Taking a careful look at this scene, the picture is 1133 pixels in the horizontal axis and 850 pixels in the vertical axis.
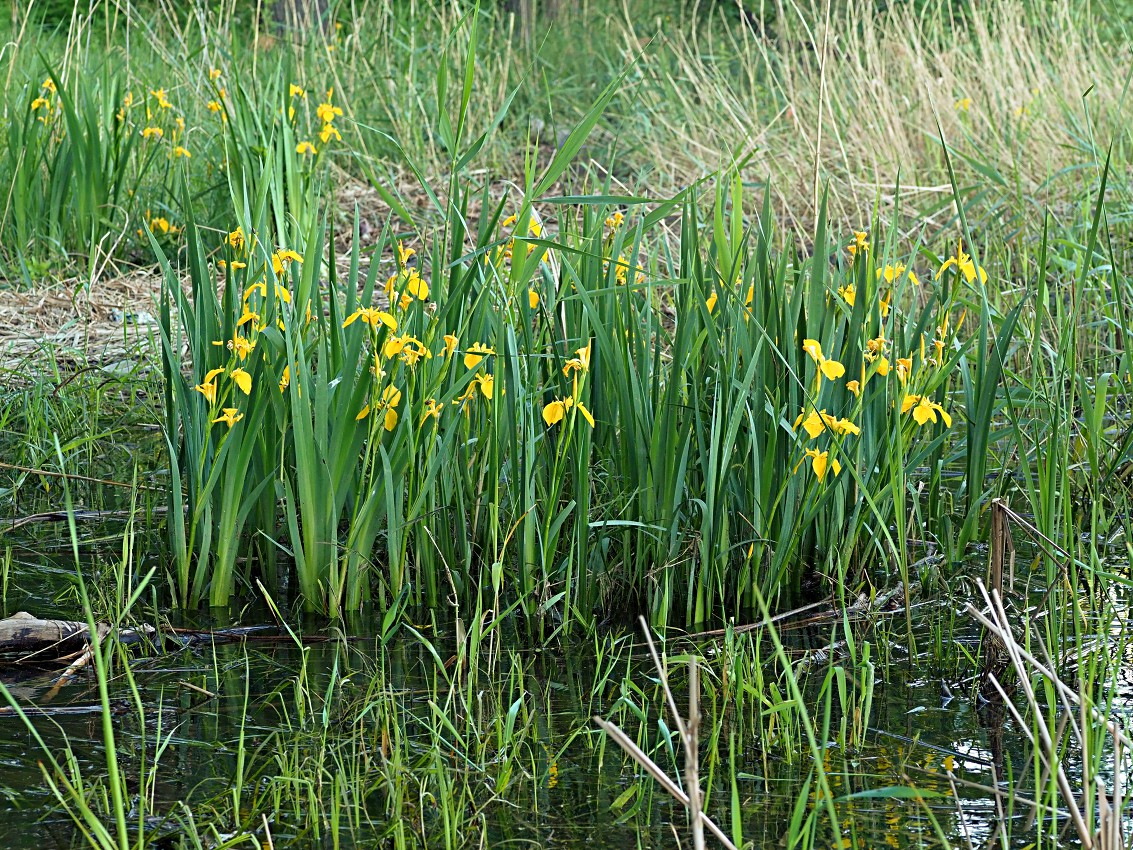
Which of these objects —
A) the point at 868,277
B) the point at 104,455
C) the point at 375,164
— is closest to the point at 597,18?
the point at 375,164

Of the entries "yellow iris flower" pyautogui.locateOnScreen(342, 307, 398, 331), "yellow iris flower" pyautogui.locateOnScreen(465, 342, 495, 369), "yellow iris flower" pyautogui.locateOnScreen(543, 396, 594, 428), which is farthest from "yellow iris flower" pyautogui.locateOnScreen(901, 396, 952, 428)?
"yellow iris flower" pyautogui.locateOnScreen(342, 307, 398, 331)

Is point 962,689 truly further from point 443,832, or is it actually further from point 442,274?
point 442,274

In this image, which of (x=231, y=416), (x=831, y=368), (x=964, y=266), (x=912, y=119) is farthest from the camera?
(x=912, y=119)

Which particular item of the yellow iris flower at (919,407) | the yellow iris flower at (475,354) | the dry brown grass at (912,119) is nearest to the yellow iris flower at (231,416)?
the yellow iris flower at (475,354)

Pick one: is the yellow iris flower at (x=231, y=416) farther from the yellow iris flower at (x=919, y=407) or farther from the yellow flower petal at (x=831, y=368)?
the yellow iris flower at (x=919, y=407)

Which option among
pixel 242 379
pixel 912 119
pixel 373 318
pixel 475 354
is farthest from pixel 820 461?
pixel 912 119

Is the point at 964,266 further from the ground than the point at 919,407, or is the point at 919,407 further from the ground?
the point at 964,266

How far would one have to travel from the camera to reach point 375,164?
730 cm

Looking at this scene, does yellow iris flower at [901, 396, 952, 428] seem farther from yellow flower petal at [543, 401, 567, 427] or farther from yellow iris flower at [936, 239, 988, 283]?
yellow flower petal at [543, 401, 567, 427]

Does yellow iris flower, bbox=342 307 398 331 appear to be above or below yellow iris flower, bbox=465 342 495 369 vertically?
above

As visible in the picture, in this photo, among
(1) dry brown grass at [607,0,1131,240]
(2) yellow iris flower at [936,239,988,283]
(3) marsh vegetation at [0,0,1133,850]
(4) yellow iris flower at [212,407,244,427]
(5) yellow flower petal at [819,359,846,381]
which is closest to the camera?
(3) marsh vegetation at [0,0,1133,850]

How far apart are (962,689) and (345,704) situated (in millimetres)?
1105

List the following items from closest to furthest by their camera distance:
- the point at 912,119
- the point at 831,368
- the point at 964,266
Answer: the point at 831,368 < the point at 964,266 < the point at 912,119

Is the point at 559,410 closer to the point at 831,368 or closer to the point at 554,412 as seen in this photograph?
the point at 554,412
